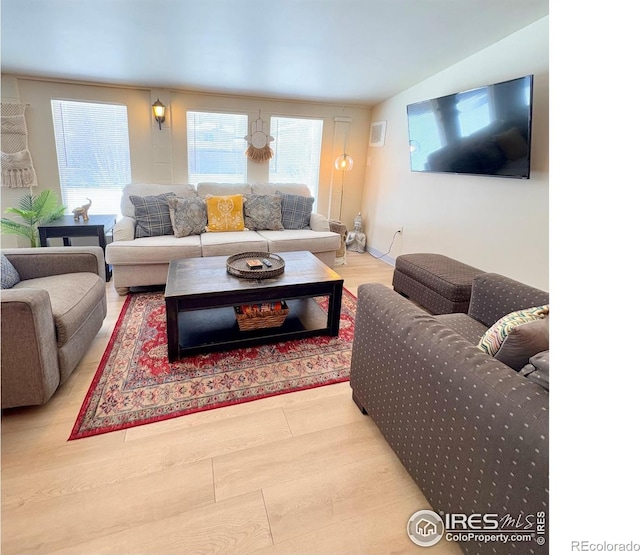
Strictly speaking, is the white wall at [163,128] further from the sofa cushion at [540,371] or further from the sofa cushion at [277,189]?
the sofa cushion at [540,371]

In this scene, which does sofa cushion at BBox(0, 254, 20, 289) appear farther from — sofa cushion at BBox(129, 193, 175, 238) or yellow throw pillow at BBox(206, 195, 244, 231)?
yellow throw pillow at BBox(206, 195, 244, 231)

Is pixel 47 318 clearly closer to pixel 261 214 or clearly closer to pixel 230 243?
pixel 230 243

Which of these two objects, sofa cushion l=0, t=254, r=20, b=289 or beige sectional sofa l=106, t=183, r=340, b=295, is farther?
beige sectional sofa l=106, t=183, r=340, b=295

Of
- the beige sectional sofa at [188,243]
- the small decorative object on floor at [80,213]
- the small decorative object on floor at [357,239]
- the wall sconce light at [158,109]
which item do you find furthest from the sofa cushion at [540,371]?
the wall sconce light at [158,109]

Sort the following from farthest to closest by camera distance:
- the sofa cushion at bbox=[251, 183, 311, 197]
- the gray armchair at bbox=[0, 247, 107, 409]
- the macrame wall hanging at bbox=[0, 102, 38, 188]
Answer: the sofa cushion at bbox=[251, 183, 311, 197] < the macrame wall hanging at bbox=[0, 102, 38, 188] < the gray armchair at bbox=[0, 247, 107, 409]

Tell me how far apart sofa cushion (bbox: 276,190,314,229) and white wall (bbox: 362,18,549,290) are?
1177mm

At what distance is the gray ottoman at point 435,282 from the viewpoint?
8.23 feet

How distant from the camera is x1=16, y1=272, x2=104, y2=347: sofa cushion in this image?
5.62 ft

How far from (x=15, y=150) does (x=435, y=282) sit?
178 inches

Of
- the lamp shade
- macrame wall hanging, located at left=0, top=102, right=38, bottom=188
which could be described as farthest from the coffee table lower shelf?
macrame wall hanging, located at left=0, top=102, right=38, bottom=188

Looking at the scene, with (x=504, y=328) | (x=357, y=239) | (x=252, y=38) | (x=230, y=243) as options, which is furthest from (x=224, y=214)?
(x=504, y=328)

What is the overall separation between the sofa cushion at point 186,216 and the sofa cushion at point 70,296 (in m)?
1.22

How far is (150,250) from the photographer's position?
299 cm
